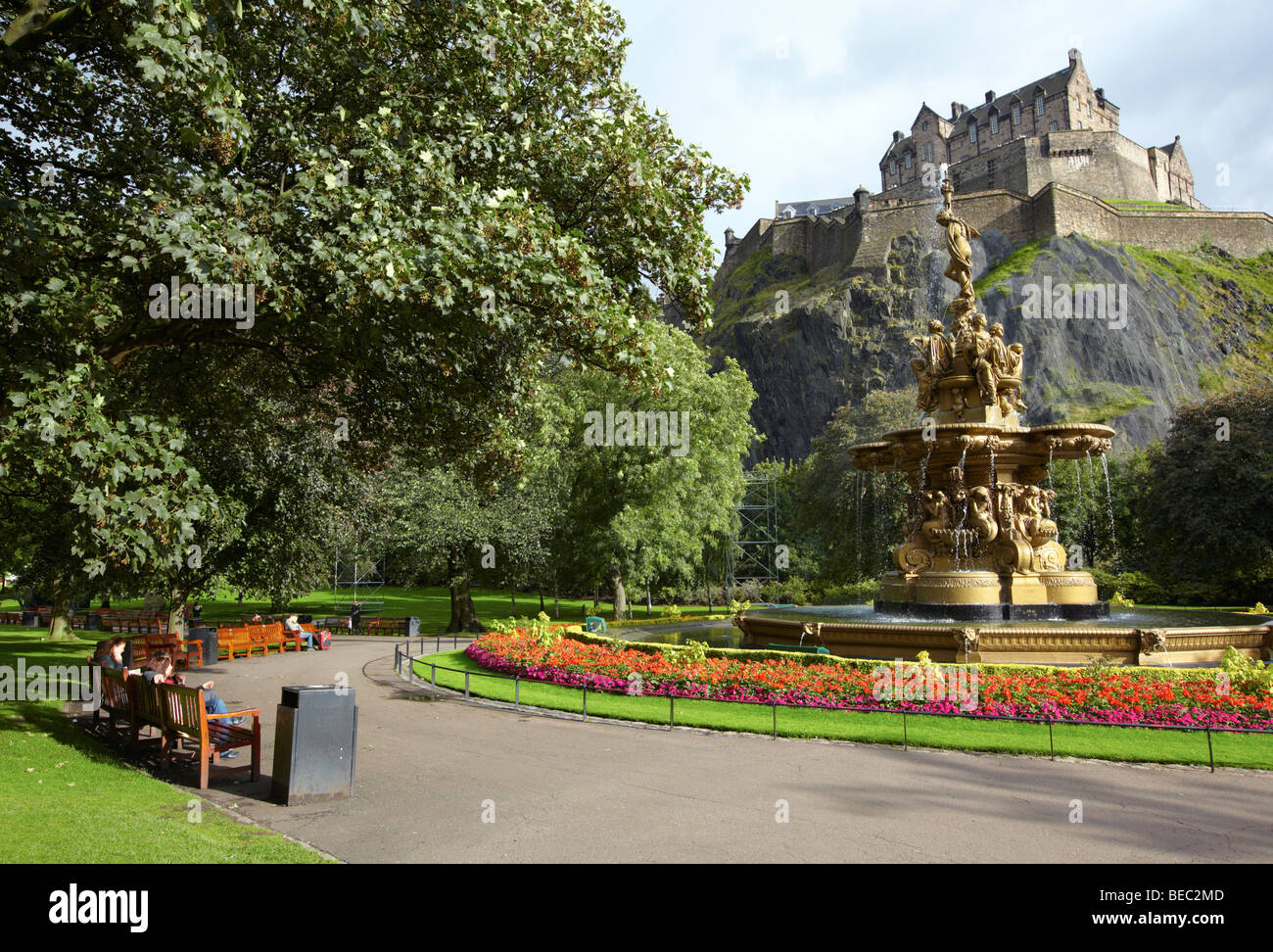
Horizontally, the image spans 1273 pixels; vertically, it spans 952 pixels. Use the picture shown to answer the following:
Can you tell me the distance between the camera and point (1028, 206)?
274 feet

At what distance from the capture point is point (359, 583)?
197ft

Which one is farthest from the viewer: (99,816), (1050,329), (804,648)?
(1050,329)

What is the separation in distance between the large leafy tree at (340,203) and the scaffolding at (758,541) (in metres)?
33.7

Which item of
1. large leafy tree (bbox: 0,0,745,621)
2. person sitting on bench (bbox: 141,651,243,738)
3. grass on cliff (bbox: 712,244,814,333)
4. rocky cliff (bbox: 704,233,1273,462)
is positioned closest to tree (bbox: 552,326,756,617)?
large leafy tree (bbox: 0,0,745,621)

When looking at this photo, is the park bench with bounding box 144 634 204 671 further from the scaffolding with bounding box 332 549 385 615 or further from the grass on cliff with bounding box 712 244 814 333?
the grass on cliff with bounding box 712 244 814 333

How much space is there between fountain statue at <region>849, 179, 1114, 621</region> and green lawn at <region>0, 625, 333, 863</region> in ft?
45.4

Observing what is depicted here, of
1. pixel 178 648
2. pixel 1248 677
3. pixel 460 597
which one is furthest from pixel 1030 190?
pixel 178 648

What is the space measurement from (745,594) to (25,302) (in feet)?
133

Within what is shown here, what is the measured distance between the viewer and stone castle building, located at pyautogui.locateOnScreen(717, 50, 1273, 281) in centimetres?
8344

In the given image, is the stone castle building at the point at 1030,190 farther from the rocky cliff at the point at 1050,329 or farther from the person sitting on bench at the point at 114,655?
the person sitting on bench at the point at 114,655

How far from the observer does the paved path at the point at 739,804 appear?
6.34 m

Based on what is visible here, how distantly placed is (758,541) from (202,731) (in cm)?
4746

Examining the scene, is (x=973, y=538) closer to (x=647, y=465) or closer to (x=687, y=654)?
(x=687, y=654)
